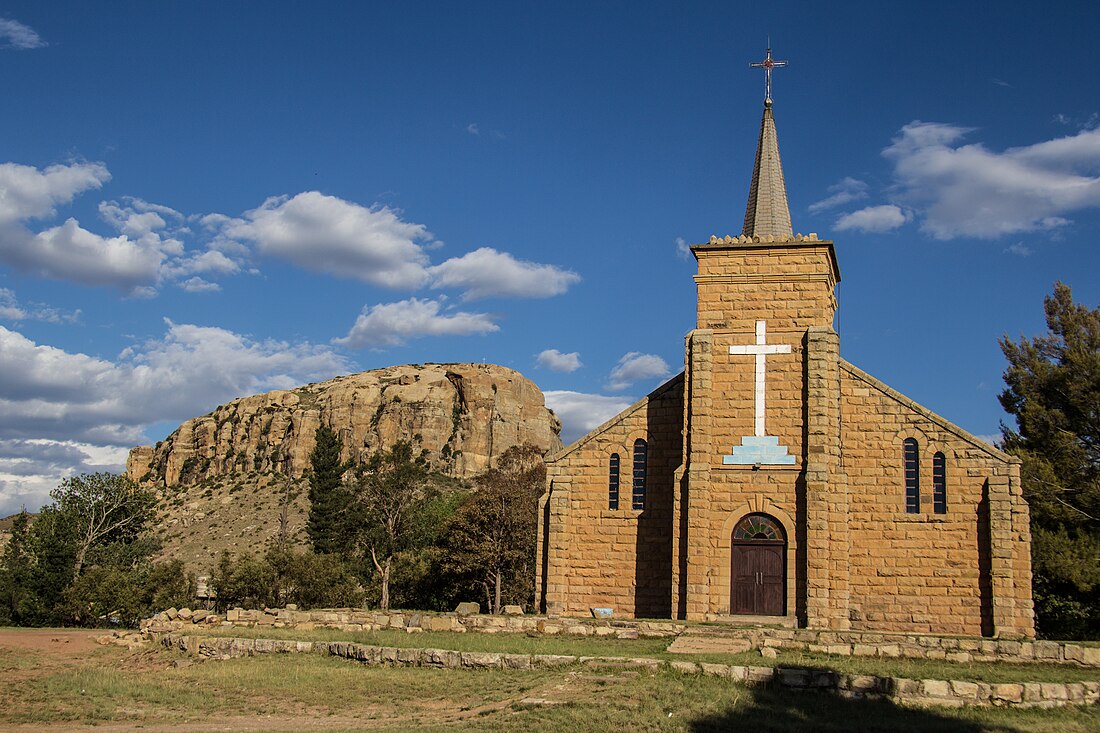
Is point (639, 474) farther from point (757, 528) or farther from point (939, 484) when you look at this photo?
point (939, 484)

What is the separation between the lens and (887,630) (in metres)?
28.2

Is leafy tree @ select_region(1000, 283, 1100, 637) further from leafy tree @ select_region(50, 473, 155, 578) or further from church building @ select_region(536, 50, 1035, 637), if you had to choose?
leafy tree @ select_region(50, 473, 155, 578)

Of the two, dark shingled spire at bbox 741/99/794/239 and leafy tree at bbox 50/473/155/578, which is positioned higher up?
dark shingled spire at bbox 741/99/794/239

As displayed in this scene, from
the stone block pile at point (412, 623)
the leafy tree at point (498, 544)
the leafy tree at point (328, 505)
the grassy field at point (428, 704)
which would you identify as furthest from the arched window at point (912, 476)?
the leafy tree at point (328, 505)

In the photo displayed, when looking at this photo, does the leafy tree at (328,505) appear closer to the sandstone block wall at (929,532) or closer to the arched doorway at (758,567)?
the arched doorway at (758,567)

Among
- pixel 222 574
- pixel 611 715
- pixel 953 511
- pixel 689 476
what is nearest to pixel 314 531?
pixel 222 574

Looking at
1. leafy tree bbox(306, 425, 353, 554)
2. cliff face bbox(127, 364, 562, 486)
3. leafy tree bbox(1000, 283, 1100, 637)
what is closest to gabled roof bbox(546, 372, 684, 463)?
leafy tree bbox(1000, 283, 1100, 637)

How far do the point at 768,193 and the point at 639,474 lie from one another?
994 centimetres

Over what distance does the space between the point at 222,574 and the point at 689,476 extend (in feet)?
75.9

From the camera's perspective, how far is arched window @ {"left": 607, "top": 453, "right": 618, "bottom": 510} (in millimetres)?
31594

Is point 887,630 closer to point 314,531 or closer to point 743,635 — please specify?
point 743,635

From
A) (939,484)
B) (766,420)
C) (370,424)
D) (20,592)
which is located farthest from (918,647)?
(370,424)

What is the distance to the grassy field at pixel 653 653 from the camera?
18.9 m

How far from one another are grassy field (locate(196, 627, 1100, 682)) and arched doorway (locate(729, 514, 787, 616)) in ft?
17.1
